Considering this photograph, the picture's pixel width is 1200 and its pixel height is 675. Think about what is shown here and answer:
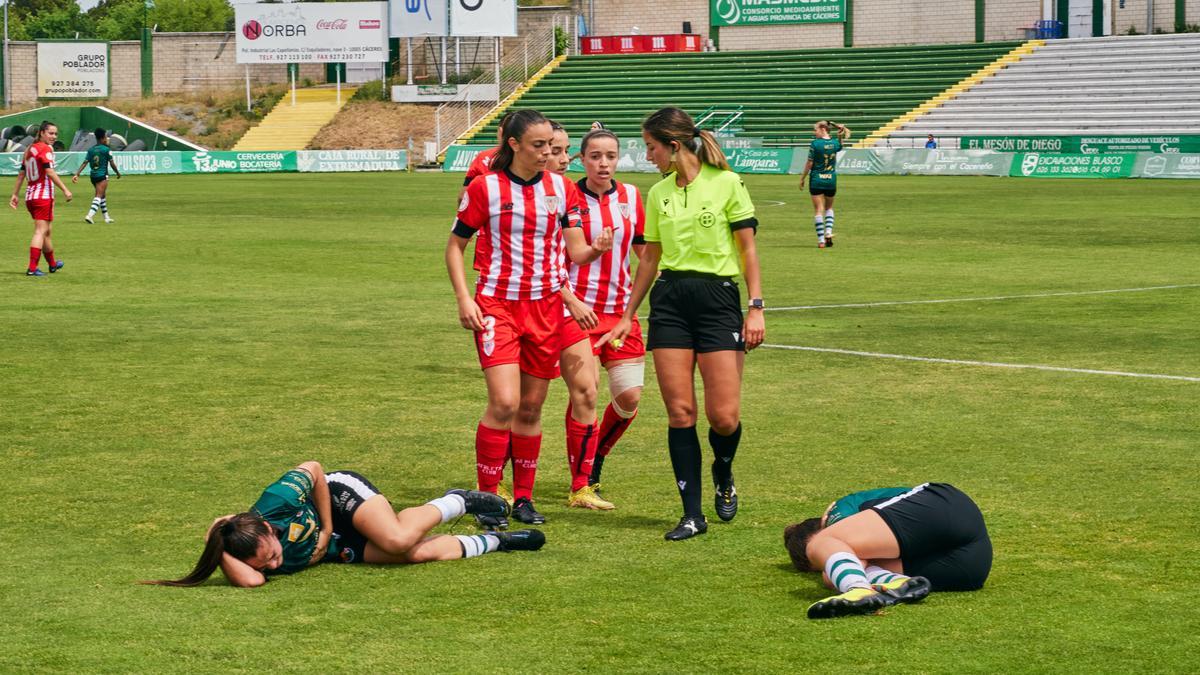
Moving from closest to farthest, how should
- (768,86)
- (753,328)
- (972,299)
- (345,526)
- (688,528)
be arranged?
(345,526)
(688,528)
(753,328)
(972,299)
(768,86)

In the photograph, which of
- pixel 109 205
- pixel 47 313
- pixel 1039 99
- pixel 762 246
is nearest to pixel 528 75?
pixel 1039 99

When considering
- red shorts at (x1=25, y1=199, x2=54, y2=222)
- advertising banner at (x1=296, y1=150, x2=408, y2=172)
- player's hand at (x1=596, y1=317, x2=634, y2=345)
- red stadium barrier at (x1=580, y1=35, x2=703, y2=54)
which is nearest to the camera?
player's hand at (x1=596, y1=317, x2=634, y2=345)

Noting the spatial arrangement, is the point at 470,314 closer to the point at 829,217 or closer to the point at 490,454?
the point at 490,454

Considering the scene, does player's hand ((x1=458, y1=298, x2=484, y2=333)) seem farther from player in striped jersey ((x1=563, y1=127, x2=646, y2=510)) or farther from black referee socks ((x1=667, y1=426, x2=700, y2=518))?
black referee socks ((x1=667, y1=426, x2=700, y2=518))

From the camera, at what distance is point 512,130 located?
8281mm

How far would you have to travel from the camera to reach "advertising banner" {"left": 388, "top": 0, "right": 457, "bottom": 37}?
78688mm

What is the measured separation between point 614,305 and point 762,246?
1805cm

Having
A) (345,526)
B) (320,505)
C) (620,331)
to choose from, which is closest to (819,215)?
(620,331)

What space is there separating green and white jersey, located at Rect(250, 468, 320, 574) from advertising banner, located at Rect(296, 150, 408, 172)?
5995cm

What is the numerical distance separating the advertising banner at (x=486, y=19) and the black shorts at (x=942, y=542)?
73.4 m

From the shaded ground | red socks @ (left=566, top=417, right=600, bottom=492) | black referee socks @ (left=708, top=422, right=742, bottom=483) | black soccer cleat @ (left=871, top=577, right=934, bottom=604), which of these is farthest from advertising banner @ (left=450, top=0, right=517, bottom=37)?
black soccer cleat @ (left=871, top=577, right=934, bottom=604)

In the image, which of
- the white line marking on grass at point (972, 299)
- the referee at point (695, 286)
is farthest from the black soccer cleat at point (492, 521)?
the white line marking on grass at point (972, 299)

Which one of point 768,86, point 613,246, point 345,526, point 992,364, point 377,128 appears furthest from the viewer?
point 377,128

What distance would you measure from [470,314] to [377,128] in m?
72.0
